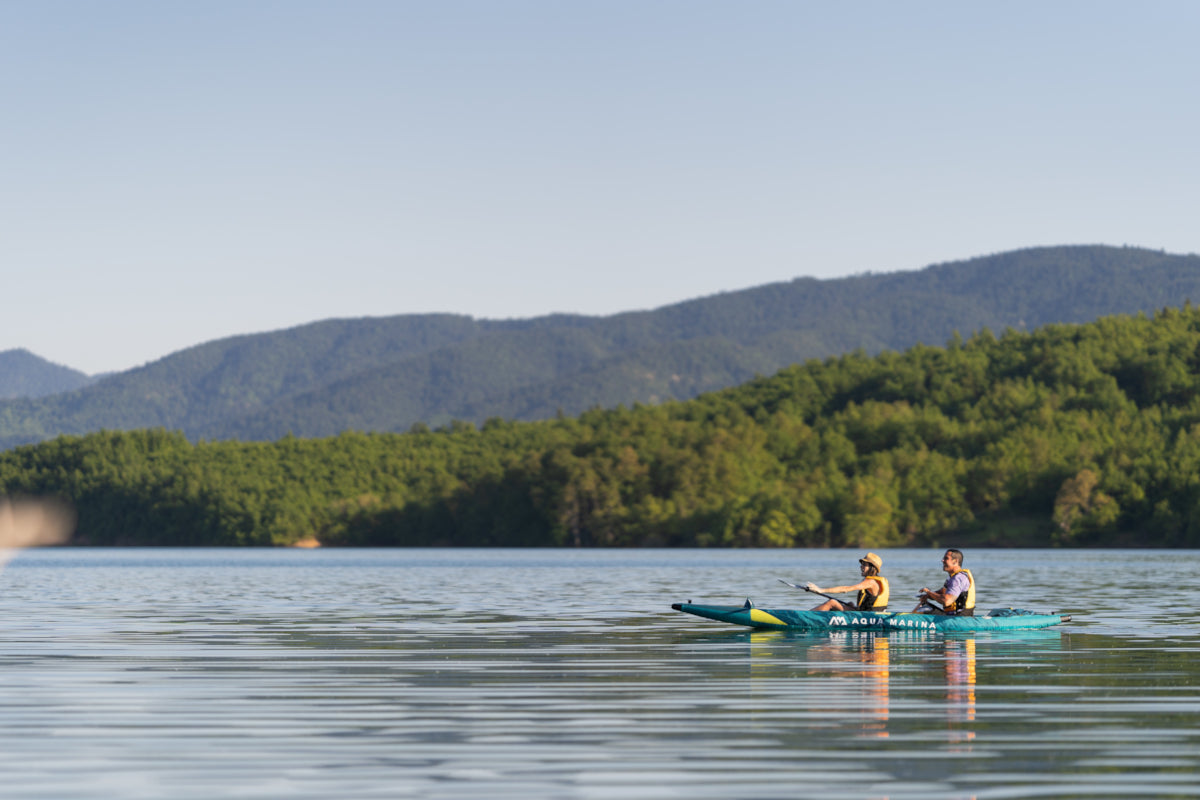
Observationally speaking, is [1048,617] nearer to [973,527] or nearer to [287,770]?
[287,770]

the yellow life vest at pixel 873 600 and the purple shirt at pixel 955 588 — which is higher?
the purple shirt at pixel 955 588

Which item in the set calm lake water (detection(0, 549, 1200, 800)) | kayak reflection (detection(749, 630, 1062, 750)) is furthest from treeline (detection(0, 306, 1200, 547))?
kayak reflection (detection(749, 630, 1062, 750))

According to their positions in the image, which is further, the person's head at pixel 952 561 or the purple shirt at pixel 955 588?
the purple shirt at pixel 955 588

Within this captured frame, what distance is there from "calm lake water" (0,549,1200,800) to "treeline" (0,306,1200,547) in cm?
10846

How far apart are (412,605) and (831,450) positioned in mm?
126075

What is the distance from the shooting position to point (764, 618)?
3047cm

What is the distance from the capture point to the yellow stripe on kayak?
99.3 ft

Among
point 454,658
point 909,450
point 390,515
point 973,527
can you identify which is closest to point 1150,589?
point 454,658

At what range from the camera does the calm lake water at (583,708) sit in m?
13.2

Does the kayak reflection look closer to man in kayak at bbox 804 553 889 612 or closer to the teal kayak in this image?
the teal kayak

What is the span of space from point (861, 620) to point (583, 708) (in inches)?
510

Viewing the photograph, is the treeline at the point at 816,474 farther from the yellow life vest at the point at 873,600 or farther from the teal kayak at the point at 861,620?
the yellow life vest at the point at 873,600

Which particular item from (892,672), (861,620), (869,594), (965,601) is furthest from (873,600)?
(892,672)

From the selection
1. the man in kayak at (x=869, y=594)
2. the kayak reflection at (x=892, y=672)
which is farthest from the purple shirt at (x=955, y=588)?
the man in kayak at (x=869, y=594)
